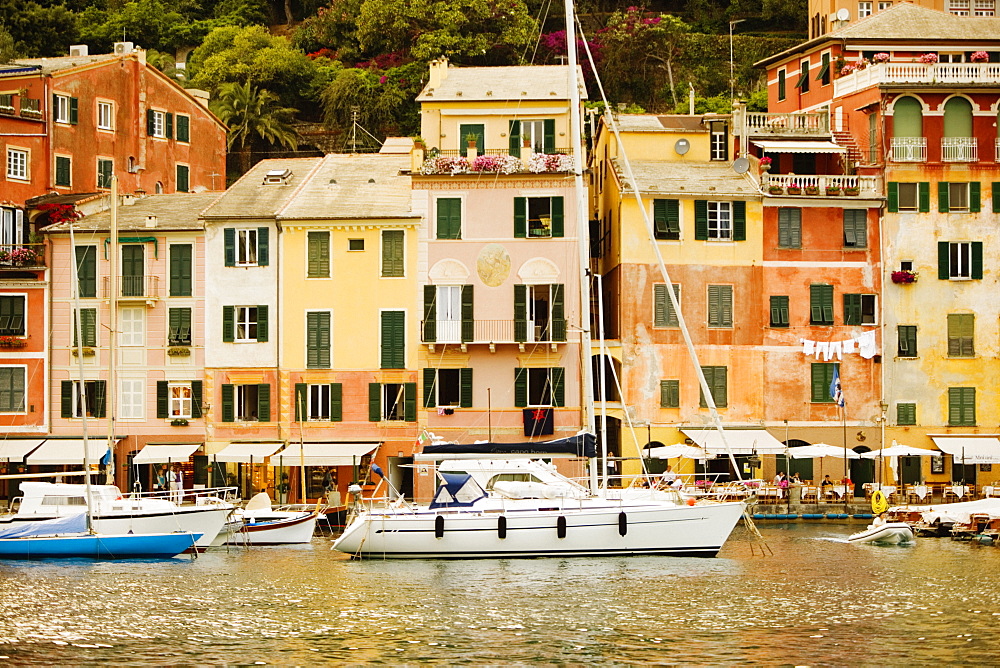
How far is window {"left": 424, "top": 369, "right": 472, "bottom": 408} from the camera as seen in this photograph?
68938 millimetres

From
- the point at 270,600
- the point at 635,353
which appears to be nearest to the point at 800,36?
the point at 635,353

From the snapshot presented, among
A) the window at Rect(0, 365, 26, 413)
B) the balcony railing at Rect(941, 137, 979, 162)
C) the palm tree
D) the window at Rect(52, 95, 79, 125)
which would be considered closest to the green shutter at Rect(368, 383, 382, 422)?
the window at Rect(0, 365, 26, 413)

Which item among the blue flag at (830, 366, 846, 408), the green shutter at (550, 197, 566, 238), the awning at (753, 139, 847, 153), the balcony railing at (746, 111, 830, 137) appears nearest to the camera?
the blue flag at (830, 366, 846, 408)

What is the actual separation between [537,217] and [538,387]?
689 cm

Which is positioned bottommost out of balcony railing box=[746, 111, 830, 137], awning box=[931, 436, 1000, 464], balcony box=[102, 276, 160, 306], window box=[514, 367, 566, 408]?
awning box=[931, 436, 1000, 464]

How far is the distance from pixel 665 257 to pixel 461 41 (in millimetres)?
33894

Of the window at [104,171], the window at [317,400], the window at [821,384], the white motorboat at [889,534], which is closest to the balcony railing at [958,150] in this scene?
the window at [821,384]

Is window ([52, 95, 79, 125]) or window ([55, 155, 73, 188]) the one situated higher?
window ([52, 95, 79, 125])

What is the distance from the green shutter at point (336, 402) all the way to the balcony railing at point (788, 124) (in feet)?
71.0

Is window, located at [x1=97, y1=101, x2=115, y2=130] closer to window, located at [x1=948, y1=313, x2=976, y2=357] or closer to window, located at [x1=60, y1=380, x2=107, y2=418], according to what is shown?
window, located at [x1=60, y1=380, x2=107, y2=418]

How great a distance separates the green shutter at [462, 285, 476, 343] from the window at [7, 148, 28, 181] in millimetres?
22143

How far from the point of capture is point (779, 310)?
70.5 m

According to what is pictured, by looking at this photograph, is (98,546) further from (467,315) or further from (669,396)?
(669,396)

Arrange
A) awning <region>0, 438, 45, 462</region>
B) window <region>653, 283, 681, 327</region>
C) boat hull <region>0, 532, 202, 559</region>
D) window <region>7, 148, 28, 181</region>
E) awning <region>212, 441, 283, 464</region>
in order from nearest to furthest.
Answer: boat hull <region>0, 532, 202, 559</region>, awning <region>212, 441, 283, 464</region>, awning <region>0, 438, 45, 462</region>, window <region>653, 283, 681, 327</region>, window <region>7, 148, 28, 181</region>
